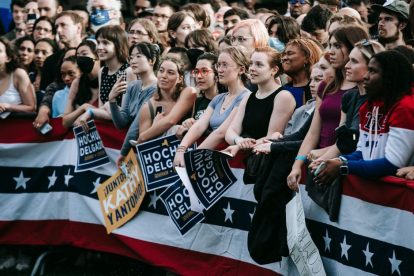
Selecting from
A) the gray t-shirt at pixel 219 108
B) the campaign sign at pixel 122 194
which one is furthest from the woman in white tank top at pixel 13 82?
the gray t-shirt at pixel 219 108

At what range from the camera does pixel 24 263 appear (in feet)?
29.2

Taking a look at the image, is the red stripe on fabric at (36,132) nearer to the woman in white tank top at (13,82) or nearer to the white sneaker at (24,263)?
the woman in white tank top at (13,82)

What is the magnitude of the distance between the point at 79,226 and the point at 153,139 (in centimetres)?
168

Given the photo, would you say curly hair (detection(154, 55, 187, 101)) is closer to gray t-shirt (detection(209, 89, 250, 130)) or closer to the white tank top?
gray t-shirt (detection(209, 89, 250, 130))

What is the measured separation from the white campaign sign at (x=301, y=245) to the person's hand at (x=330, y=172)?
0.46 metres

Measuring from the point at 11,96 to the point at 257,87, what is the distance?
3.71 metres

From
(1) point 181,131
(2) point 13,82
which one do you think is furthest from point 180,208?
(2) point 13,82

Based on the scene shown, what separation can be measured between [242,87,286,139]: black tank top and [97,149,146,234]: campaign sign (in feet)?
5.38

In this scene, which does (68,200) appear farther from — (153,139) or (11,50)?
(11,50)

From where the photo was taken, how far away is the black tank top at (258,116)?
250 inches

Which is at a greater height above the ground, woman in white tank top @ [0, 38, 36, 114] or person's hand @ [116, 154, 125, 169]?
woman in white tank top @ [0, 38, 36, 114]

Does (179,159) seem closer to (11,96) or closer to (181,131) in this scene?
(181,131)

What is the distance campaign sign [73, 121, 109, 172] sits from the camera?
8367mm

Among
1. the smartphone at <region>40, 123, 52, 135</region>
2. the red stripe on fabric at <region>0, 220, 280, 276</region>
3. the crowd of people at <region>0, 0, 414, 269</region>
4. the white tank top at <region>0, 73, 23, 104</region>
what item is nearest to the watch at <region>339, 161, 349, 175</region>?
the crowd of people at <region>0, 0, 414, 269</region>
